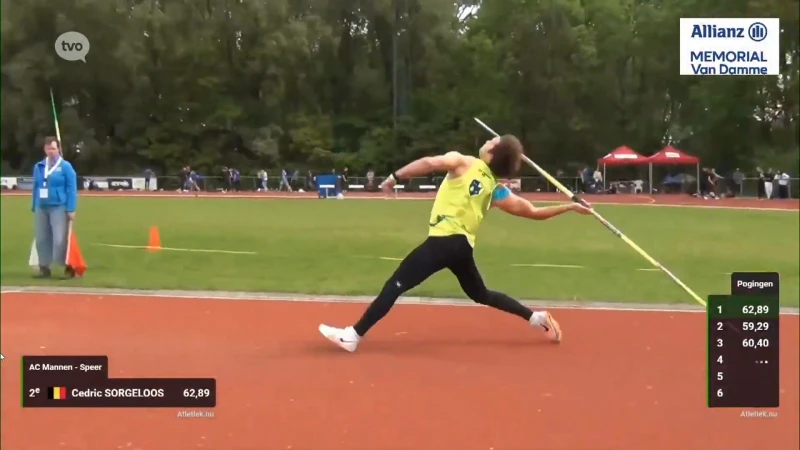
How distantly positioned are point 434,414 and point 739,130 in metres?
2.63

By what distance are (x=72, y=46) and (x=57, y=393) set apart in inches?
63.6

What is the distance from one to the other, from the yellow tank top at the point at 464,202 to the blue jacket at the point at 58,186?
6.61 feet

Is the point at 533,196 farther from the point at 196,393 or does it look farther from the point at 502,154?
the point at 196,393

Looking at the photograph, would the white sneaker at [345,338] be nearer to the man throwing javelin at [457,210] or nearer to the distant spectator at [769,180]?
the man throwing javelin at [457,210]

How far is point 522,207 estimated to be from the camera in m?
4.63

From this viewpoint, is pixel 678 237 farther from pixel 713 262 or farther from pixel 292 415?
pixel 292 415

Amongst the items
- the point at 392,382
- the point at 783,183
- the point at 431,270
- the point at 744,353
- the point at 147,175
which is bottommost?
the point at 392,382

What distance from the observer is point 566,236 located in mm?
11312

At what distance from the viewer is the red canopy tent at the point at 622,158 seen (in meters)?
5.39

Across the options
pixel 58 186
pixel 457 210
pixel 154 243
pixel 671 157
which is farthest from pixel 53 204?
pixel 671 157

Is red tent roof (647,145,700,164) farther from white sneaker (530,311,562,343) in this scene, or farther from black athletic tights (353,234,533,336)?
black athletic tights (353,234,533,336)

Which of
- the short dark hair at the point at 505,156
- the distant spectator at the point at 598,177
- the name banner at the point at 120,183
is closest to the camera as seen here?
the short dark hair at the point at 505,156

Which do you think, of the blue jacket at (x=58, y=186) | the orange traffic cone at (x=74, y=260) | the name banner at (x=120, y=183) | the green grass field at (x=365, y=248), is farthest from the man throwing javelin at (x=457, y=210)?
the orange traffic cone at (x=74, y=260)

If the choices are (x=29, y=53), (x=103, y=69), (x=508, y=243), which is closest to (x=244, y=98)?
(x=103, y=69)
